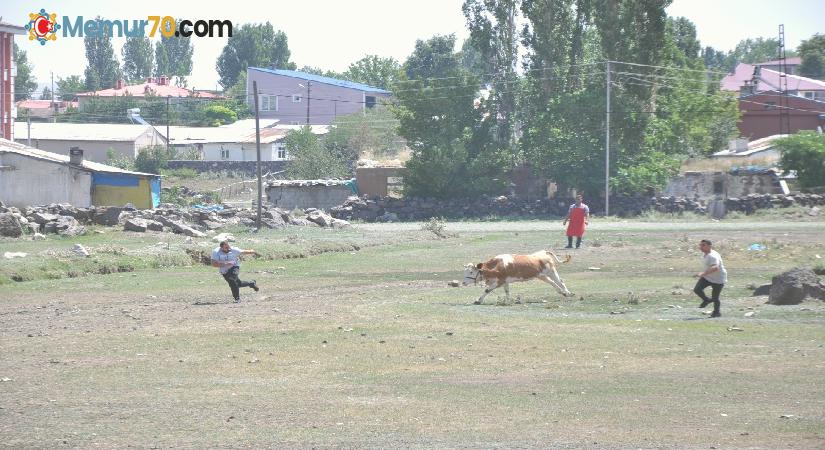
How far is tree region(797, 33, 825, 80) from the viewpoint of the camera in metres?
127

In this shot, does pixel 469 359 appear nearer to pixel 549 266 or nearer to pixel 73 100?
pixel 549 266

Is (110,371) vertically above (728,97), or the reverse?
(728,97)

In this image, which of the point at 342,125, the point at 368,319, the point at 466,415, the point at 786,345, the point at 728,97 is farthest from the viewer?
the point at 342,125

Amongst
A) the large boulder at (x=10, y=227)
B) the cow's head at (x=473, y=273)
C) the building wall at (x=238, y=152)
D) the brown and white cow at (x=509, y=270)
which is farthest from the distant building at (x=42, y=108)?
the brown and white cow at (x=509, y=270)

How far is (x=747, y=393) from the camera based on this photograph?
14.4 meters

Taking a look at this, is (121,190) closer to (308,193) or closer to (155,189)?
(155,189)

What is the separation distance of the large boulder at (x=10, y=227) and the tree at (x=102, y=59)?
129534 millimetres

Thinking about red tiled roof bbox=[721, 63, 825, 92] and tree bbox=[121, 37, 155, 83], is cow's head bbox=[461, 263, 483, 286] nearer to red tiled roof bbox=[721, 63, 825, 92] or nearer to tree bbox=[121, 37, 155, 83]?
red tiled roof bbox=[721, 63, 825, 92]

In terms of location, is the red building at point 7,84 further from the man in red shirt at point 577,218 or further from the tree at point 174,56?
the tree at point 174,56

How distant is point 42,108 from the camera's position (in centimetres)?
13750

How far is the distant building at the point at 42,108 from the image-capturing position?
4901 inches

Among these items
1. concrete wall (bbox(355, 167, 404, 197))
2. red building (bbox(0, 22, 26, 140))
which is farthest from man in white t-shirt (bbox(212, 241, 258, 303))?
red building (bbox(0, 22, 26, 140))

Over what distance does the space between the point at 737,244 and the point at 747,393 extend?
26960 millimetres

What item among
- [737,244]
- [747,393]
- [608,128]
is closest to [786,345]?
[747,393]
